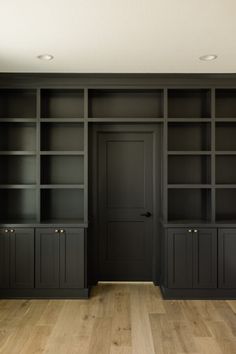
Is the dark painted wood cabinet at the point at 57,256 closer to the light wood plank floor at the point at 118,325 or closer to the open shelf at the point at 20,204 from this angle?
the light wood plank floor at the point at 118,325

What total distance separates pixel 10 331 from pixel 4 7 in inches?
108

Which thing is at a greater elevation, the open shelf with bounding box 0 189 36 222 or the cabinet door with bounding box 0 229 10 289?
the open shelf with bounding box 0 189 36 222

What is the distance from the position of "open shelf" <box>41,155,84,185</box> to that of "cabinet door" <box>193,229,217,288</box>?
162 centimetres

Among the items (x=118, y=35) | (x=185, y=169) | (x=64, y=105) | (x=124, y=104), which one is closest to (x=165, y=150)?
(x=185, y=169)

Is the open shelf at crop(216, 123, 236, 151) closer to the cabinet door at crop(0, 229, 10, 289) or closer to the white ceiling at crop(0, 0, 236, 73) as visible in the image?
the white ceiling at crop(0, 0, 236, 73)

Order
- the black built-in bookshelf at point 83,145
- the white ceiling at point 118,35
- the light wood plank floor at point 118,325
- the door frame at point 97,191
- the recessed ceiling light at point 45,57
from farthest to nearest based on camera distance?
the door frame at point 97,191 → the black built-in bookshelf at point 83,145 → the recessed ceiling light at point 45,57 → the light wood plank floor at point 118,325 → the white ceiling at point 118,35

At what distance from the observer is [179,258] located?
402cm

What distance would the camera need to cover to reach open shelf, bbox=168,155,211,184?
4.46 m

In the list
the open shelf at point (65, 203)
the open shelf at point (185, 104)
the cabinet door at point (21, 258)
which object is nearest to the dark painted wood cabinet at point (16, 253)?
the cabinet door at point (21, 258)

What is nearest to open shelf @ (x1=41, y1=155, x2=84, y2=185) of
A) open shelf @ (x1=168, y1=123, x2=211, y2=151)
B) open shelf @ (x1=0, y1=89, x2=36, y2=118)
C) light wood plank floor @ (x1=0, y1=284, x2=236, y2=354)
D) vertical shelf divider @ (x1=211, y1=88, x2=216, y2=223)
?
open shelf @ (x1=0, y1=89, x2=36, y2=118)

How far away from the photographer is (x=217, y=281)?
403 cm

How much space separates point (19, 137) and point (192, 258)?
2.58 meters

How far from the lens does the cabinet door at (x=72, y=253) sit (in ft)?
13.2

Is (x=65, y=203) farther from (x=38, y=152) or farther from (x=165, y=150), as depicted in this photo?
(x=165, y=150)
